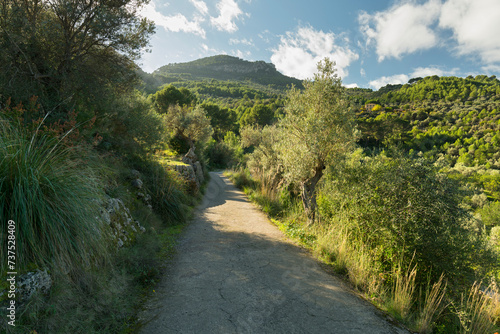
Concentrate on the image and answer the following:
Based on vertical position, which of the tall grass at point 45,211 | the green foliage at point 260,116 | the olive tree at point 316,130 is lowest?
the tall grass at point 45,211

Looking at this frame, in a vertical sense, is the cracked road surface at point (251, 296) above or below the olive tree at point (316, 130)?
below

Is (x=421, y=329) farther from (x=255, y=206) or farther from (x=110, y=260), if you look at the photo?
(x=255, y=206)

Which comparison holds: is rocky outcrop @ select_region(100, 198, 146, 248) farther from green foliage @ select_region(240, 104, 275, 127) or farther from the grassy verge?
green foliage @ select_region(240, 104, 275, 127)

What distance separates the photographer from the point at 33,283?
1.96 m

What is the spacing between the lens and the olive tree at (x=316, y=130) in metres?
6.92

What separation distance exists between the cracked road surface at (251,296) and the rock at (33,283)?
46.7 inches

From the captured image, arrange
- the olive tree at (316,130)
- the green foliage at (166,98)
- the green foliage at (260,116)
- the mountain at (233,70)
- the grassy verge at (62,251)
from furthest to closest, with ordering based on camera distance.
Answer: the mountain at (233,70), the green foliage at (260,116), the green foliage at (166,98), the olive tree at (316,130), the grassy verge at (62,251)

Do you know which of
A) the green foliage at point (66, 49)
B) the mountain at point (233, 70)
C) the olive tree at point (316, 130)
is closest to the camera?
the green foliage at point (66, 49)

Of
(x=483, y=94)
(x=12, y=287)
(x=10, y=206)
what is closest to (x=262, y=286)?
(x=12, y=287)

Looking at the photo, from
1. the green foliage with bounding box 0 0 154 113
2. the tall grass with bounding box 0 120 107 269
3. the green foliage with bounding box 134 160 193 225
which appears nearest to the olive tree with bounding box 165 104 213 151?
the green foliage with bounding box 134 160 193 225

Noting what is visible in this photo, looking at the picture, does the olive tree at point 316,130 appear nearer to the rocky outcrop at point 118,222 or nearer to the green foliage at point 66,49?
the rocky outcrop at point 118,222

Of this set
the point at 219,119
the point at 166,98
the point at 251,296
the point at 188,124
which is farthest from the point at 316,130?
the point at 219,119

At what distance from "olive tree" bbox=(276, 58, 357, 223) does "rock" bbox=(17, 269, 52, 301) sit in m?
6.43

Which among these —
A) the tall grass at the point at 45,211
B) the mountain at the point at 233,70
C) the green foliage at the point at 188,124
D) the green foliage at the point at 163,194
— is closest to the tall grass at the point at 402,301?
Answer: the tall grass at the point at 45,211
